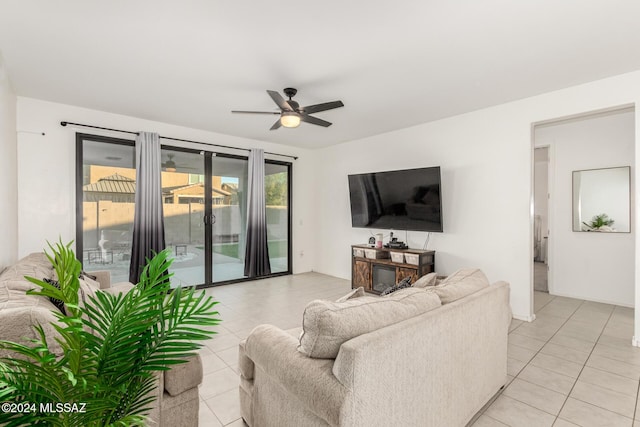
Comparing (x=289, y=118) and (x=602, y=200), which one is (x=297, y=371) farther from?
(x=602, y=200)

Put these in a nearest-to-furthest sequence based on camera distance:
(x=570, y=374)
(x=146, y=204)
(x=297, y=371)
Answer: (x=297, y=371)
(x=570, y=374)
(x=146, y=204)

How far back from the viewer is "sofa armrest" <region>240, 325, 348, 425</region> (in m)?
1.18

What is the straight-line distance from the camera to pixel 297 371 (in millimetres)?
1344

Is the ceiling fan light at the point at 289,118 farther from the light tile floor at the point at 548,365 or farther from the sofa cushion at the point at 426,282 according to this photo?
the light tile floor at the point at 548,365

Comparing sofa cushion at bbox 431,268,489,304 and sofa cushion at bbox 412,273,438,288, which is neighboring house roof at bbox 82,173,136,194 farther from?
sofa cushion at bbox 431,268,489,304

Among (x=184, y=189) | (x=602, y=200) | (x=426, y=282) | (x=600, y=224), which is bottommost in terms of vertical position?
(x=426, y=282)

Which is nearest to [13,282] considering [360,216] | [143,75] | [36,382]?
[36,382]

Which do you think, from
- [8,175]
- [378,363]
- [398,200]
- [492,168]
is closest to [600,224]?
[492,168]

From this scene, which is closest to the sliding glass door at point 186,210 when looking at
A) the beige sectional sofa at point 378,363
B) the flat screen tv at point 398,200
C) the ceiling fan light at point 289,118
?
the flat screen tv at point 398,200

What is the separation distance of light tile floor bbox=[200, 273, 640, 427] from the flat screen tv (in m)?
1.49

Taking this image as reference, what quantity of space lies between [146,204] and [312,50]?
10.6 ft

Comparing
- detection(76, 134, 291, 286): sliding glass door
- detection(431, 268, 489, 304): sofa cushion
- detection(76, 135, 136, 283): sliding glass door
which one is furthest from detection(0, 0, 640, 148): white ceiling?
detection(431, 268, 489, 304): sofa cushion

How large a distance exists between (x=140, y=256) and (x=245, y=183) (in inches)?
80.9

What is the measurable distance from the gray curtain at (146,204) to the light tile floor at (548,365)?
1195 mm
